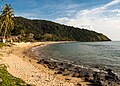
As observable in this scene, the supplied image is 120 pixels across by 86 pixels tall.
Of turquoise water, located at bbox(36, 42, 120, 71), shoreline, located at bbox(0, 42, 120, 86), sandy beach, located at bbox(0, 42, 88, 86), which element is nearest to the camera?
sandy beach, located at bbox(0, 42, 88, 86)

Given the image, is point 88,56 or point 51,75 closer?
point 51,75

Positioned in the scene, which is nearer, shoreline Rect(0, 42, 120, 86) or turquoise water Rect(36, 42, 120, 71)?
shoreline Rect(0, 42, 120, 86)

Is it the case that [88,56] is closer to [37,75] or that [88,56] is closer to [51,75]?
[51,75]

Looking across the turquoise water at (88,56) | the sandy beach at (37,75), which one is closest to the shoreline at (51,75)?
the sandy beach at (37,75)

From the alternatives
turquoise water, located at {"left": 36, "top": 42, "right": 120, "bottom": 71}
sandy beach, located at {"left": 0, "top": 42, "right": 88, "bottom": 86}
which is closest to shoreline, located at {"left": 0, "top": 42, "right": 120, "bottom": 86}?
sandy beach, located at {"left": 0, "top": 42, "right": 88, "bottom": 86}

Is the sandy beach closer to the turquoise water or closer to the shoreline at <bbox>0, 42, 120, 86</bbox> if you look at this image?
the shoreline at <bbox>0, 42, 120, 86</bbox>

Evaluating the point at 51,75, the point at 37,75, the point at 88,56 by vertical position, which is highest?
the point at 37,75

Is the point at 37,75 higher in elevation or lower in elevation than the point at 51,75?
higher

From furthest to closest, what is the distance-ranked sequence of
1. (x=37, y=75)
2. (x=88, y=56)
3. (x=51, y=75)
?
1. (x=88, y=56)
2. (x=51, y=75)
3. (x=37, y=75)

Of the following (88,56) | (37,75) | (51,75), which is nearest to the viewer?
(37,75)

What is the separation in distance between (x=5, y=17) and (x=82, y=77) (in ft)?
206

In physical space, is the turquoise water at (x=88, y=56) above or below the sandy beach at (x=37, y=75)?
below

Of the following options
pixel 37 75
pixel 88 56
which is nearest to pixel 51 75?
pixel 37 75

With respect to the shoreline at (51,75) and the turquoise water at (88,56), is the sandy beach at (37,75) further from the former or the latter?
the turquoise water at (88,56)
